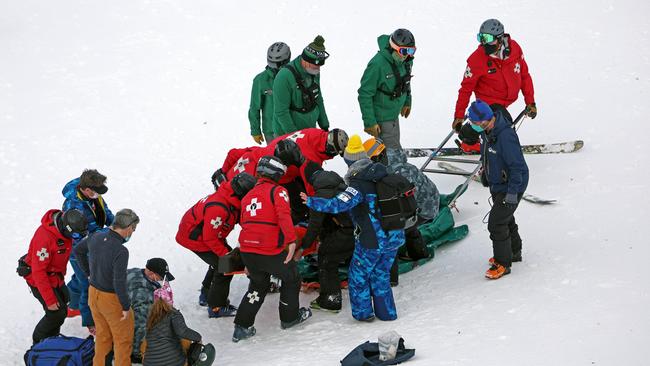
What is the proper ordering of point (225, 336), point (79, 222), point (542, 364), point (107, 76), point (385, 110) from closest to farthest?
point (542, 364) → point (79, 222) → point (225, 336) → point (385, 110) → point (107, 76)

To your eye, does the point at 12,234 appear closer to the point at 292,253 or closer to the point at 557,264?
the point at 292,253

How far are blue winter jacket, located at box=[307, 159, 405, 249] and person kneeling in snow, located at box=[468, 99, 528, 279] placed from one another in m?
1.02

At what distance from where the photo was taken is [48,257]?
697 cm

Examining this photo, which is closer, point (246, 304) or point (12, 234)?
point (246, 304)

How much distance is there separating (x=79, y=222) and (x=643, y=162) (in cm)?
657

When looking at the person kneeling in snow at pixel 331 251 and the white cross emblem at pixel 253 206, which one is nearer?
the white cross emblem at pixel 253 206

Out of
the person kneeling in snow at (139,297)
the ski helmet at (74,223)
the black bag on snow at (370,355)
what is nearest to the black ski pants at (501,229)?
the black bag on snow at (370,355)

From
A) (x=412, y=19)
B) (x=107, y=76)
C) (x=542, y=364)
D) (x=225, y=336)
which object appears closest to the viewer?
(x=542, y=364)

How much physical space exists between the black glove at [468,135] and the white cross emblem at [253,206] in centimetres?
305

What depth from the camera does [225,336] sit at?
7469 millimetres

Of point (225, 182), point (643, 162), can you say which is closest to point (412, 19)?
point (643, 162)

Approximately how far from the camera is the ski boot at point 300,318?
7.30 metres

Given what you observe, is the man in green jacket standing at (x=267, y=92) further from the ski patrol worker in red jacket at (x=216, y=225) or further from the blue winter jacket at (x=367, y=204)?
the blue winter jacket at (x=367, y=204)

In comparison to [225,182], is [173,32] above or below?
above
